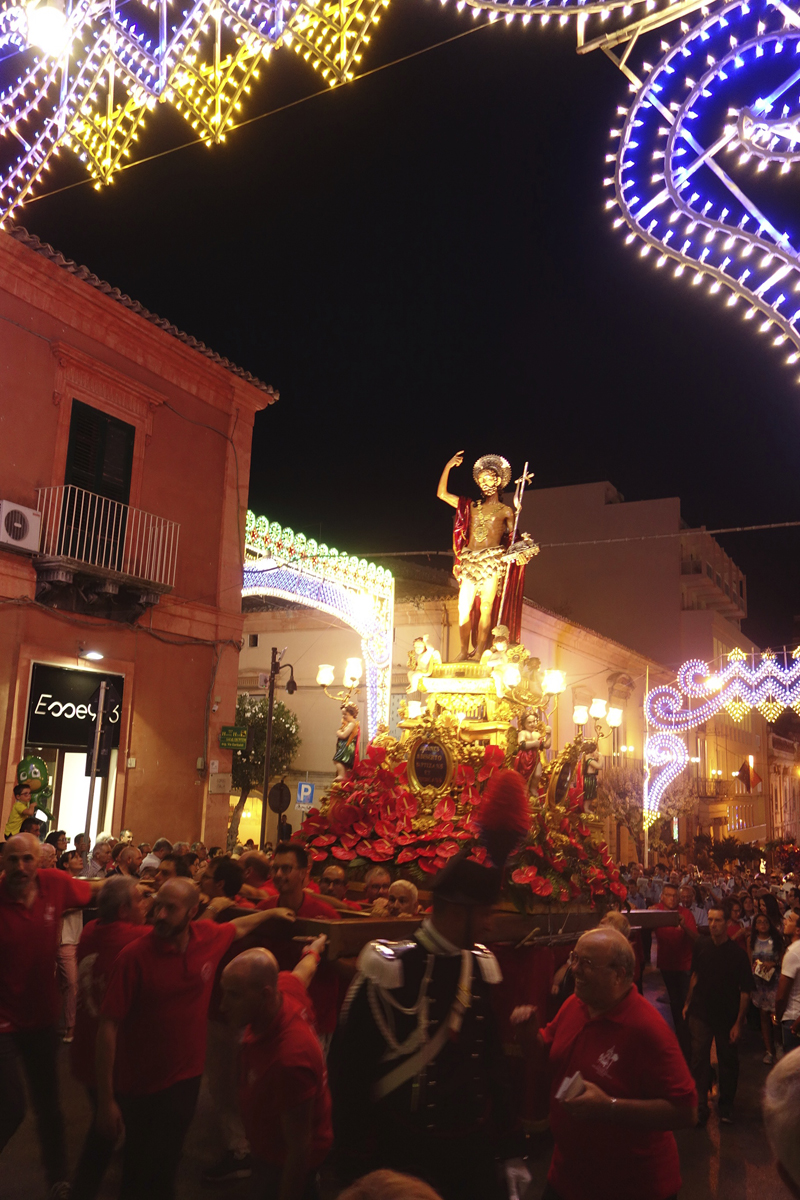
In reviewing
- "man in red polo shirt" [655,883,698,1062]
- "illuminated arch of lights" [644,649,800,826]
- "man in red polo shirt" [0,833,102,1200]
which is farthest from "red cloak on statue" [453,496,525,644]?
"illuminated arch of lights" [644,649,800,826]

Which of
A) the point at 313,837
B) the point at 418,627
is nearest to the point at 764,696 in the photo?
the point at 418,627

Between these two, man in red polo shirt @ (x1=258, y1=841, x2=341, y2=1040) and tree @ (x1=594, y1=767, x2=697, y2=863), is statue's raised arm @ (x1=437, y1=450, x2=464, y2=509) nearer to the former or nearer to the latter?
man in red polo shirt @ (x1=258, y1=841, x2=341, y2=1040)

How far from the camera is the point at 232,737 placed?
17.2 m

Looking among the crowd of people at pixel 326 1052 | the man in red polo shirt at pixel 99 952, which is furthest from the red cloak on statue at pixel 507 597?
the man in red polo shirt at pixel 99 952

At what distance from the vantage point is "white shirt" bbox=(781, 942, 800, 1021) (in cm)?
683

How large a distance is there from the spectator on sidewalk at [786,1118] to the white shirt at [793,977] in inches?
219

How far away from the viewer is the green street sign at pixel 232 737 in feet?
55.7

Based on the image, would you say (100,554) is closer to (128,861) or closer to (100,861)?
(100,861)

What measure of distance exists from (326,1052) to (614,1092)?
302cm

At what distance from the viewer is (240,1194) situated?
5.34 meters

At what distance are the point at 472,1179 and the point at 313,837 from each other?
5.73 m

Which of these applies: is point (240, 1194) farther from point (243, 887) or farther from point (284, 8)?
point (284, 8)

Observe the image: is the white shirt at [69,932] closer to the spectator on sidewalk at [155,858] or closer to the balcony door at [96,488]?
the spectator on sidewalk at [155,858]

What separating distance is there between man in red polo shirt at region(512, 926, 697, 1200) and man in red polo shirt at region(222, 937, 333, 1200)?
0.86 m
